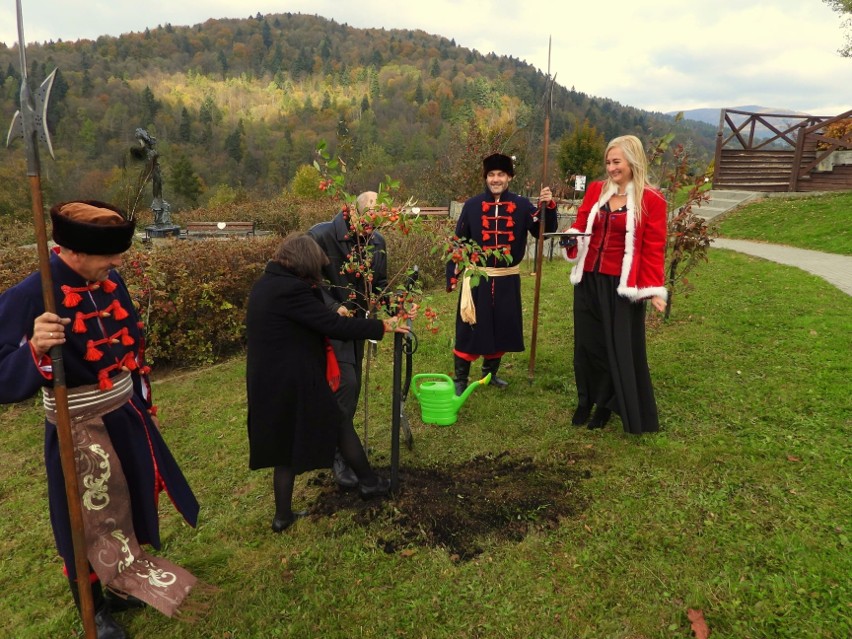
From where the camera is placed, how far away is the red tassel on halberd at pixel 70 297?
7.04 ft

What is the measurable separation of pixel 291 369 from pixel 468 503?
1431 millimetres

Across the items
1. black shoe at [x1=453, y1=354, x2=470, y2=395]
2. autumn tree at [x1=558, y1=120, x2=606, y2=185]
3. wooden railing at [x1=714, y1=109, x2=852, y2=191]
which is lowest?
black shoe at [x1=453, y1=354, x2=470, y2=395]

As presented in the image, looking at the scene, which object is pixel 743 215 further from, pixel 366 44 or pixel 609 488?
pixel 366 44

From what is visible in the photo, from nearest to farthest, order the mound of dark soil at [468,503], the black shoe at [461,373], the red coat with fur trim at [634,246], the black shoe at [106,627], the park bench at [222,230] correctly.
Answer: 1. the black shoe at [106,627]
2. the mound of dark soil at [468,503]
3. the red coat with fur trim at [634,246]
4. the black shoe at [461,373]
5. the park bench at [222,230]

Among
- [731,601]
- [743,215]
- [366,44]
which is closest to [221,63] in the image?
[366,44]

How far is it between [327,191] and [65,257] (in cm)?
148

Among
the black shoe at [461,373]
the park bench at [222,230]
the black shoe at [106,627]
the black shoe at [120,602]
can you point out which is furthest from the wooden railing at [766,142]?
the black shoe at [106,627]

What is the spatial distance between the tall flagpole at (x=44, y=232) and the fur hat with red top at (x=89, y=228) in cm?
34

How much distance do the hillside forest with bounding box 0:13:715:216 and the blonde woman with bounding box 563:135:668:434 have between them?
143cm

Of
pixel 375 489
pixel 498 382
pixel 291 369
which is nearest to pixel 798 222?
pixel 498 382

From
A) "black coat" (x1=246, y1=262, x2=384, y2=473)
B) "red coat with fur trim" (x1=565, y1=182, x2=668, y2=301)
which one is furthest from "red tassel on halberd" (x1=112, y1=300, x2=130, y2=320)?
"red coat with fur trim" (x1=565, y1=182, x2=668, y2=301)

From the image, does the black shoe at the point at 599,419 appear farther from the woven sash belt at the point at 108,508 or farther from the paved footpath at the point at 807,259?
the paved footpath at the point at 807,259

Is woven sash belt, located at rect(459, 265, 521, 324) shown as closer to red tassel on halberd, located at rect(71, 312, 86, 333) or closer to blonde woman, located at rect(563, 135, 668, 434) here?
blonde woman, located at rect(563, 135, 668, 434)

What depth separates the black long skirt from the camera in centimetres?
399
